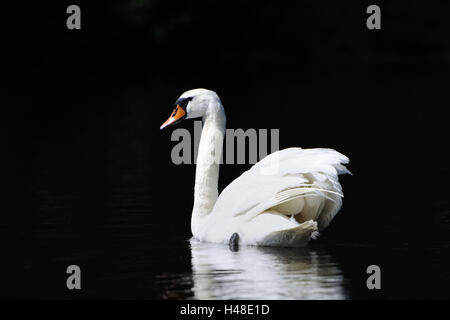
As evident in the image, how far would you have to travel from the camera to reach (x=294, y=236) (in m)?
9.63

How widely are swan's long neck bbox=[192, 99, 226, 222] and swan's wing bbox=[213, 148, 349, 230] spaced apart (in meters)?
0.56

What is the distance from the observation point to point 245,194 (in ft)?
32.4

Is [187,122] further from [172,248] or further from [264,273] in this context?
[264,273]

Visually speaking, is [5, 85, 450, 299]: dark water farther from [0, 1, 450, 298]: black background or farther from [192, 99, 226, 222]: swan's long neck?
[192, 99, 226, 222]: swan's long neck

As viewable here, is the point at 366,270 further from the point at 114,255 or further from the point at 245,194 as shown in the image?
the point at 114,255

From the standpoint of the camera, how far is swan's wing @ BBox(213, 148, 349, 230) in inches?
373

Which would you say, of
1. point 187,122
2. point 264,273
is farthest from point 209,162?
point 187,122

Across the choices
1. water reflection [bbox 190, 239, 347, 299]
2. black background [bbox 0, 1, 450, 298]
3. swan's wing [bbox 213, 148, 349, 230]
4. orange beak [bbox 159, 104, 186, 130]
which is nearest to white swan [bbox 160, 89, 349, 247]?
swan's wing [bbox 213, 148, 349, 230]

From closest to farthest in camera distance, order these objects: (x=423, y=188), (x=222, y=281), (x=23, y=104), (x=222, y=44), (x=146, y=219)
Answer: (x=222, y=281), (x=146, y=219), (x=423, y=188), (x=23, y=104), (x=222, y=44)

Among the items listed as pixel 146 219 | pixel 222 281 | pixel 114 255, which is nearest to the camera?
pixel 222 281

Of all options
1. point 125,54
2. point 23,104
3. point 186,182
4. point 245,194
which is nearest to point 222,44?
point 125,54

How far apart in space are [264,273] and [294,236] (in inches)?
37.1
